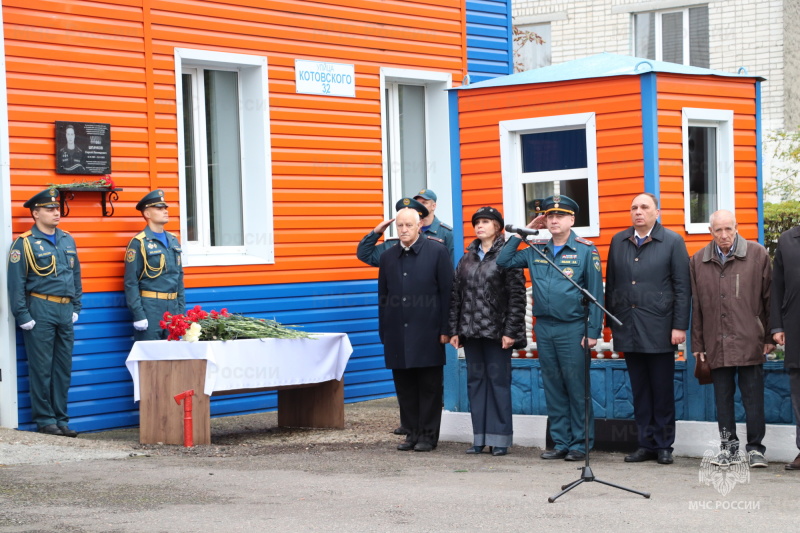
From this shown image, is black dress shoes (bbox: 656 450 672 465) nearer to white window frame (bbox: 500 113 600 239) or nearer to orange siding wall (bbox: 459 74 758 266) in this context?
orange siding wall (bbox: 459 74 758 266)

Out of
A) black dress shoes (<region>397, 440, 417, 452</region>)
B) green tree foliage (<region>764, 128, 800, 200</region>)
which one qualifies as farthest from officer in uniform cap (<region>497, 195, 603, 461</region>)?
green tree foliage (<region>764, 128, 800, 200</region>)

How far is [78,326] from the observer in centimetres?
1137

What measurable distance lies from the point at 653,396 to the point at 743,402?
65 cm

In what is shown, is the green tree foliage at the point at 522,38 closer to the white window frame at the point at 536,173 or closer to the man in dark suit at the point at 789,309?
the white window frame at the point at 536,173

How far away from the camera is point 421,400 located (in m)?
10.4

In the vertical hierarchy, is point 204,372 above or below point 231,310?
below

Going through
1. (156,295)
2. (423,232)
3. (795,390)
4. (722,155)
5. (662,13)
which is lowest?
(795,390)

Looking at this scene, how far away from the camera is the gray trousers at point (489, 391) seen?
10.0 m

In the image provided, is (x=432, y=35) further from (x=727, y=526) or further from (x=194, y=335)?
(x=727, y=526)

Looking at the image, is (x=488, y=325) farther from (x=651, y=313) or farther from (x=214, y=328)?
(x=214, y=328)

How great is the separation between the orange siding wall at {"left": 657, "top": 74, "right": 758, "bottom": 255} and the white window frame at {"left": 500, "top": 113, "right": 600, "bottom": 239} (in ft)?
1.75

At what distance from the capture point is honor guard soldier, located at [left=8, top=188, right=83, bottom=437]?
425 inches

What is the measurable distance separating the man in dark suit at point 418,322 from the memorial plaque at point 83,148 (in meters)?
2.81

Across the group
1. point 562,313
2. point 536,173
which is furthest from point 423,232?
point 562,313
